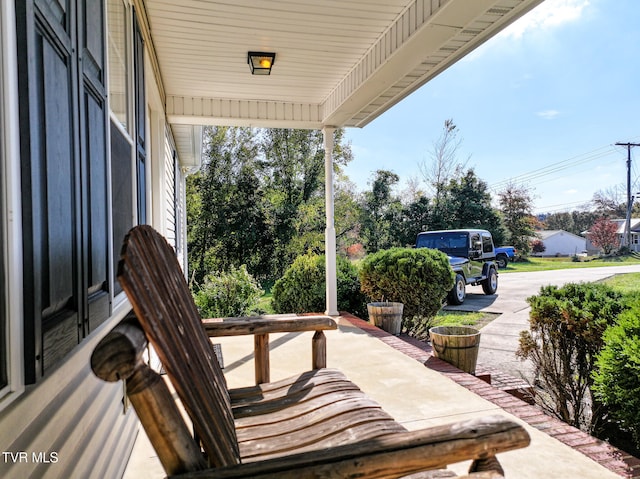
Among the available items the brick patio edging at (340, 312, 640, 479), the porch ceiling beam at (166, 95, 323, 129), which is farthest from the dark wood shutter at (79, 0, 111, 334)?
the porch ceiling beam at (166, 95, 323, 129)

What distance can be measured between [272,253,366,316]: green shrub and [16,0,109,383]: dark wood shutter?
15.8ft

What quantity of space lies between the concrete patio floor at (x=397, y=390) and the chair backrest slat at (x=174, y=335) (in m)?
1.11

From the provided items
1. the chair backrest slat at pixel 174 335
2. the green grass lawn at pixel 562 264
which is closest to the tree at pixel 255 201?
the green grass lawn at pixel 562 264

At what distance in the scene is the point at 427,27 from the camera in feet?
8.66

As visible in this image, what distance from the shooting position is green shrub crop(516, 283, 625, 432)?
272 centimetres

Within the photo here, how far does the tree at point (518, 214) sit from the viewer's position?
72.7ft

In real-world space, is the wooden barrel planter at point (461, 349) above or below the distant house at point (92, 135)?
below

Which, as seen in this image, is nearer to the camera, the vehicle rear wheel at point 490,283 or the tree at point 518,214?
the vehicle rear wheel at point 490,283

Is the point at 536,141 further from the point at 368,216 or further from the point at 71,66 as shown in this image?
the point at 71,66

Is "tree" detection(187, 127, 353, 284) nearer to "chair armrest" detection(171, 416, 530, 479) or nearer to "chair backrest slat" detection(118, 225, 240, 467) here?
"chair backrest slat" detection(118, 225, 240, 467)

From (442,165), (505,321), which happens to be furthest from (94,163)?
(442,165)

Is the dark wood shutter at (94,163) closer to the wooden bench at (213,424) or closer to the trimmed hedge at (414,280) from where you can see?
the wooden bench at (213,424)

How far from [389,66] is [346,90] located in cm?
100

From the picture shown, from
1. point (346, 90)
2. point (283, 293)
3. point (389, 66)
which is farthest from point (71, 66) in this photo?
point (283, 293)
